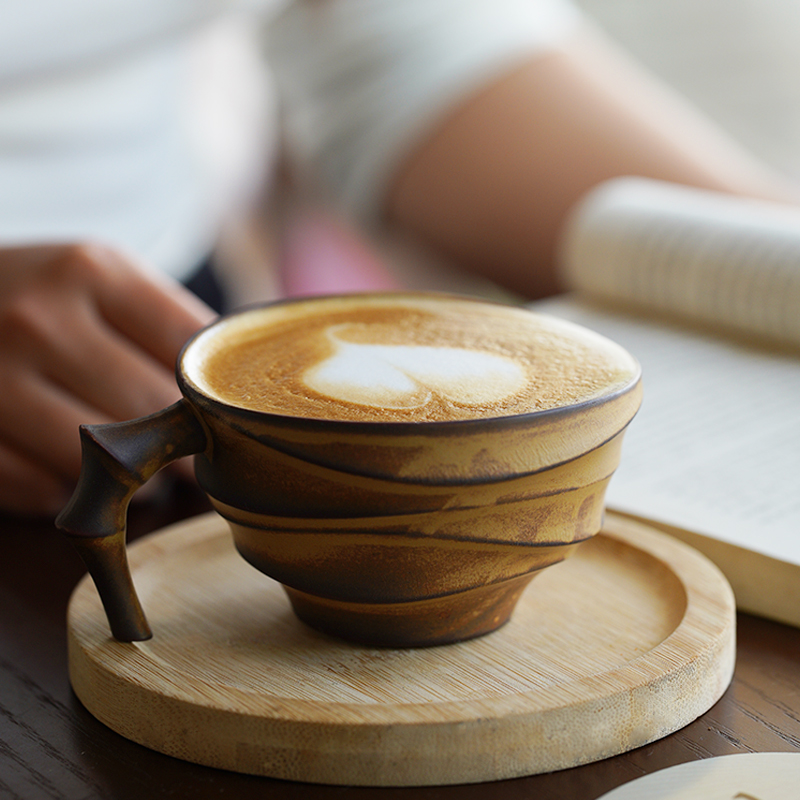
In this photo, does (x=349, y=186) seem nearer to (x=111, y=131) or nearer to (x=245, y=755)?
(x=111, y=131)

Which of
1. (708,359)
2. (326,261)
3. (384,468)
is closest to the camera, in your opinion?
(384,468)

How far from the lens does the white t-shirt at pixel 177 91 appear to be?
0.73 metres

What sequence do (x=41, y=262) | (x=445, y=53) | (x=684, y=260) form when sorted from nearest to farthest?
(x=41, y=262)
(x=684, y=260)
(x=445, y=53)

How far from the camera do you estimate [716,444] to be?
1.44 feet

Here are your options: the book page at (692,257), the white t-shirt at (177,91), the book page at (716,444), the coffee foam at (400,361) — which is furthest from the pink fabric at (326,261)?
the coffee foam at (400,361)

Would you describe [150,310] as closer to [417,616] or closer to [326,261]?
[417,616]

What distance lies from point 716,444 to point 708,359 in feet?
0.49

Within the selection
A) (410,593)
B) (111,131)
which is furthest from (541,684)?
(111,131)

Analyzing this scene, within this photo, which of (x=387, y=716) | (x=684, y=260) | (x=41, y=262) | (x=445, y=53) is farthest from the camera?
(x=445, y=53)

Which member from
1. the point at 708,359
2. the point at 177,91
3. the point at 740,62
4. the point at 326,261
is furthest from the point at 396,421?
the point at 740,62

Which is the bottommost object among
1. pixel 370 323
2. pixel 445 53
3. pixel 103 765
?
pixel 103 765

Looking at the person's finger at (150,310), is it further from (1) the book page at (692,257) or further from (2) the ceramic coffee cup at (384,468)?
(1) the book page at (692,257)

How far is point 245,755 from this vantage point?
0.25m

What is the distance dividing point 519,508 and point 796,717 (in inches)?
4.4
